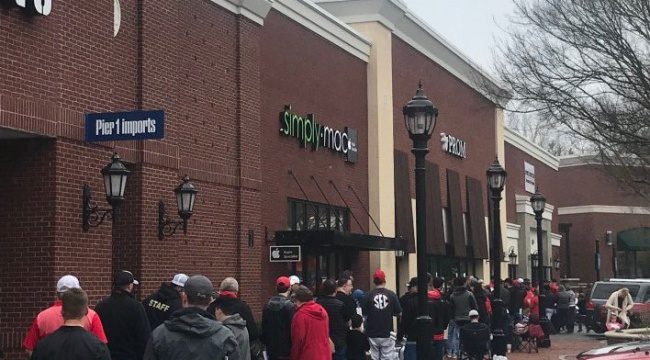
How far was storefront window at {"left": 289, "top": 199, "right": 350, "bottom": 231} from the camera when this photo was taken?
81.5 feet

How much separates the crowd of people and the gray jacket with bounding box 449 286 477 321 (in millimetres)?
20

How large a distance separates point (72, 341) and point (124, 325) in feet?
10.3

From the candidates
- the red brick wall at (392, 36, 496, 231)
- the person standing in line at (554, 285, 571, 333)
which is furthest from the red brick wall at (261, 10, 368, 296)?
the person standing in line at (554, 285, 571, 333)

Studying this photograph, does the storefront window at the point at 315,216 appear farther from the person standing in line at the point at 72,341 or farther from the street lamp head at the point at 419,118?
the person standing in line at the point at 72,341

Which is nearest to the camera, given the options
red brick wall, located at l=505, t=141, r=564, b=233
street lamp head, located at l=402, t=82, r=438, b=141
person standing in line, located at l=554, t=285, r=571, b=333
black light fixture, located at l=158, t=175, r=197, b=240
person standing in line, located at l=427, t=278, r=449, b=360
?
street lamp head, located at l=402, t=82, r=438, b=141

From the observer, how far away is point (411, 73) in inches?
1325

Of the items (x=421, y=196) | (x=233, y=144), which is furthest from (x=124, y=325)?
(x=233, y=144)

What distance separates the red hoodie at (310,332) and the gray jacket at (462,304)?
8.95 m

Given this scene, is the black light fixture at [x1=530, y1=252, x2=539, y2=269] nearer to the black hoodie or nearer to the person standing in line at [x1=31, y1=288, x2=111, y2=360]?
the black hoodie

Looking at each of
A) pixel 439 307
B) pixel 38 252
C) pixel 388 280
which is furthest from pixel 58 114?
pixel 388 280

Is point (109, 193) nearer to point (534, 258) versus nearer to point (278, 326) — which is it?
point (278, 326)

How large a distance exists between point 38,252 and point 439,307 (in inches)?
270

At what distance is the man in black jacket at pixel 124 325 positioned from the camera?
1039 cm

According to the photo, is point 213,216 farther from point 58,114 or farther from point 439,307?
point 58,114
